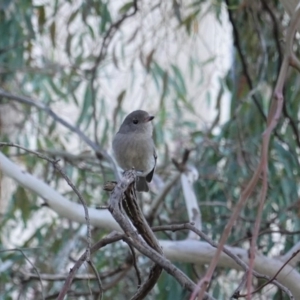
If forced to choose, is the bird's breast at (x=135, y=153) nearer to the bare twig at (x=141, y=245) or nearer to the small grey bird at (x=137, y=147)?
the small grey bird at (x=137, y=147)

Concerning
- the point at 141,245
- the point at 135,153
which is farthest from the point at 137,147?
the point at 141,245

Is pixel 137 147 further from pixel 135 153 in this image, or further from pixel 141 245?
pixel 141 245

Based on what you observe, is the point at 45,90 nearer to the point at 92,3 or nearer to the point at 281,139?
the point at 92,3

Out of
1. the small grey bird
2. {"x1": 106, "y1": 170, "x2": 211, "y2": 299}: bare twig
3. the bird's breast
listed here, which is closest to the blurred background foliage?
the small grey bird

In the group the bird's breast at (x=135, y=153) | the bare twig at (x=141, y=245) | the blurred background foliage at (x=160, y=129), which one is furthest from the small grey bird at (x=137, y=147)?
the bare twig at (x=141, y=245)

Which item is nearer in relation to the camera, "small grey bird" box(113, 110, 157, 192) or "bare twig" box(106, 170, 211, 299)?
"bare twig" box(106, 170, 211, 299)

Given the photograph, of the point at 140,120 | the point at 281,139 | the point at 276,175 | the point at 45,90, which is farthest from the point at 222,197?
the point at 45,90

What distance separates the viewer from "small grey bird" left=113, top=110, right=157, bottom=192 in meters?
3.10

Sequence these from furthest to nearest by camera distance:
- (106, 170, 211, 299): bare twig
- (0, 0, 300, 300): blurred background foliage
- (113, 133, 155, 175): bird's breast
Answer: (0, 0, 300, 300): blurred background foliage
(113, 133, 155, 175): bird's breast
(106, 170, 211, 299): bare twig

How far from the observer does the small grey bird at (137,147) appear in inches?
122

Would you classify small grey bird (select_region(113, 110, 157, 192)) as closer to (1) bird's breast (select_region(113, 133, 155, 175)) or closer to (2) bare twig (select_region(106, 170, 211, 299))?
(1) bird's breast (select_region(113, 133, 155, 175))

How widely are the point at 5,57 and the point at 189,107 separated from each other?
1.29m

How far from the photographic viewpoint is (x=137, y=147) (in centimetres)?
311

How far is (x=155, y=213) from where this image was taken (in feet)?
11.6
